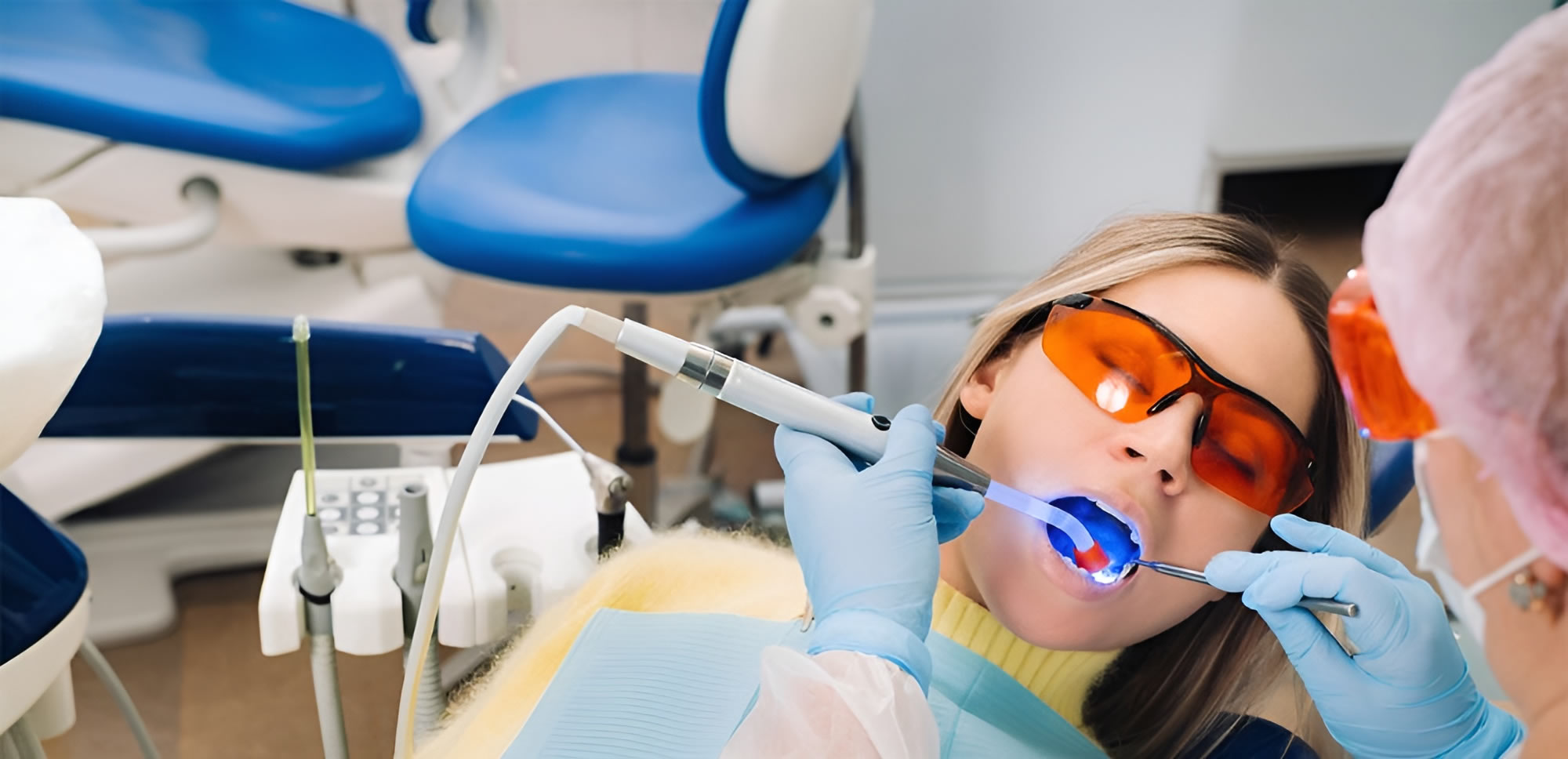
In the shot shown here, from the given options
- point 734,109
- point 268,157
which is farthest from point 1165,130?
point 268,157

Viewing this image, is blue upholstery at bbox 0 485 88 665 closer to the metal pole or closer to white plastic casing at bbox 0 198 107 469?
white plastic casing at bbox 0 198 107 469

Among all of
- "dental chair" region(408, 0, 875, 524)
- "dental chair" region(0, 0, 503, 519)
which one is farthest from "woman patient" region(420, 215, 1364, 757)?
"dental chair" region(0, 0, 503, 519)

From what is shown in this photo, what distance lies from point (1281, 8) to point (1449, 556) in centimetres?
214

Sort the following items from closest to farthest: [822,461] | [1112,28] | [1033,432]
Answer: [822,461] < [1033,432] < [1112,28]

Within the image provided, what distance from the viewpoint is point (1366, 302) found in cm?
61

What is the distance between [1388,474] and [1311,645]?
0.39 meters

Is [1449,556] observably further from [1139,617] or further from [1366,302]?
[1139,617]

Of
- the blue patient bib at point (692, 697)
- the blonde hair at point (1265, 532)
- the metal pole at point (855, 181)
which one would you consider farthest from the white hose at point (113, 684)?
the metal pole at point (855, 181)

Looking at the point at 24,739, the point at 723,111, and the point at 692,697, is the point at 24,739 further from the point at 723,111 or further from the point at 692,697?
the point at 723,111

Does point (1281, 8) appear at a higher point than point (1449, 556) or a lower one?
lower

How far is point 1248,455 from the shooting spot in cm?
90

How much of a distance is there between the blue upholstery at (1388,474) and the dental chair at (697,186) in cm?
71

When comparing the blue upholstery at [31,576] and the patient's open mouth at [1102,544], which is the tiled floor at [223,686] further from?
the patient's open mouth at [1102,544]

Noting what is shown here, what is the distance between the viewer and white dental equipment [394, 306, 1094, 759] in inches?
29.5
